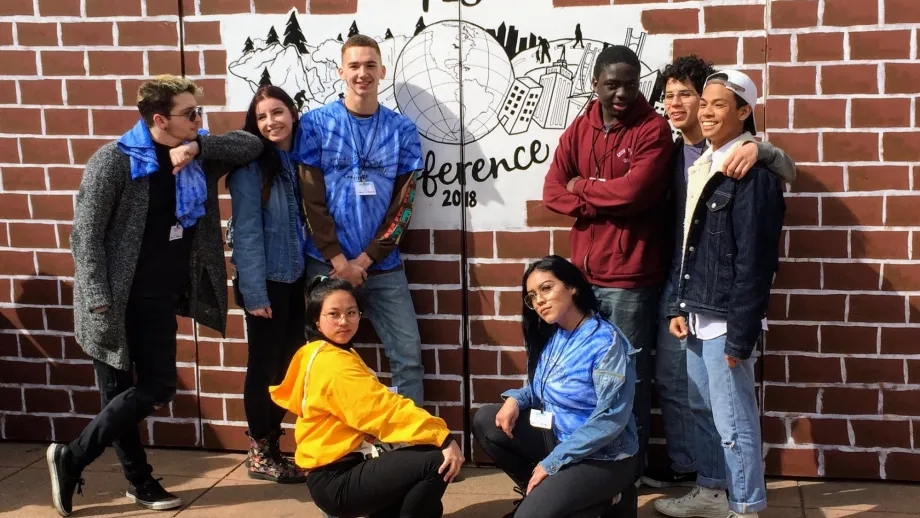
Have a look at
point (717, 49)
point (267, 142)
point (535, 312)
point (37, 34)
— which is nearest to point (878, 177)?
point (717, 49)

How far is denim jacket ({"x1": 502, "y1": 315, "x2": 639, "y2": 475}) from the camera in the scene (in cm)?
340

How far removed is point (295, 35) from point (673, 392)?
2.39 m

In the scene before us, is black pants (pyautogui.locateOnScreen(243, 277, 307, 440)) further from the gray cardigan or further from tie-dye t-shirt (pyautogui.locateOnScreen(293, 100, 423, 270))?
the gray cardigan

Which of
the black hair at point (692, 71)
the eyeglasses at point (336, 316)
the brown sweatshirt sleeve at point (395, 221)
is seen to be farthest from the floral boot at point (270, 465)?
the black hair at point (692, 71)

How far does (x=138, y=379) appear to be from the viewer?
412cm

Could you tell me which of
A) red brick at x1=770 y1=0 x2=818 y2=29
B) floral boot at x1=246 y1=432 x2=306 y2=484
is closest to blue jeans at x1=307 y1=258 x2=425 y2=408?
floral boot at x1=246 y1=432 x2=306 y2=484

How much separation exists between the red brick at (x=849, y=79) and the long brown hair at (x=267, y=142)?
7.68ft

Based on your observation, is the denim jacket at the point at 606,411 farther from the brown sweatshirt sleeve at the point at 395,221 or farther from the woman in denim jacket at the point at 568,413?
the brown sweatshirt sleeve at the point at 395,221

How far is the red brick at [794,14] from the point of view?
4.16 meters

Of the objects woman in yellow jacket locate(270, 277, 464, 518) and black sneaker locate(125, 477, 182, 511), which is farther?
black sneaker locate(125, 477, 182, 511)

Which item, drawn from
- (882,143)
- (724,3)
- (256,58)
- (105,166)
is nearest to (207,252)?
(105,166)

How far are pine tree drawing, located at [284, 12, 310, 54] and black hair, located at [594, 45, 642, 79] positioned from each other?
4.71 ft

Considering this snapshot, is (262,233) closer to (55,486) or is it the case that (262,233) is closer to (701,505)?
(55,486)

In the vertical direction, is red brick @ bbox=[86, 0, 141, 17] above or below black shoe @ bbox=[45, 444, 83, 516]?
above
